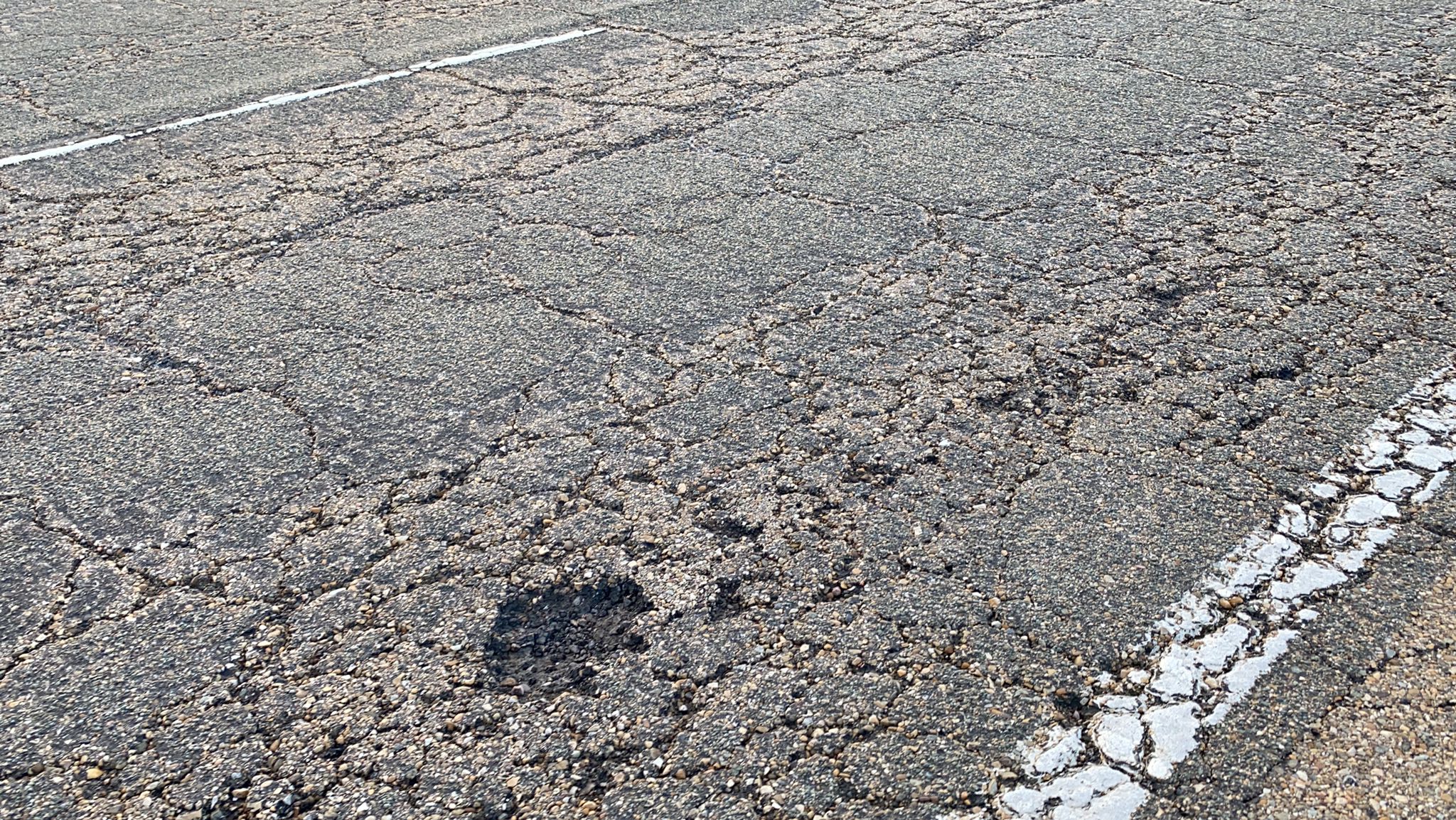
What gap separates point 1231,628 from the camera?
2752 mm

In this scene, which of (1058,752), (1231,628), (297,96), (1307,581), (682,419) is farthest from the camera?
(297,96)

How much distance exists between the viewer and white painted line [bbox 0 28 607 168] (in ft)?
18.0

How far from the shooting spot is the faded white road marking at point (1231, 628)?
240cm

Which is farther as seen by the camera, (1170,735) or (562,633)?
(562,633)

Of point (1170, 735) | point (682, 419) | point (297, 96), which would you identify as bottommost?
point (1170, 735)

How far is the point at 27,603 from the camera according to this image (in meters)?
2.90

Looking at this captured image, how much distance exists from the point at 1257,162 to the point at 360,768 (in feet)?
14.4

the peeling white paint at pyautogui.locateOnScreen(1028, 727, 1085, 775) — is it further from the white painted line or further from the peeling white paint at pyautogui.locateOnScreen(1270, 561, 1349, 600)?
the white painted line

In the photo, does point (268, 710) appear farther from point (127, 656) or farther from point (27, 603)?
point (27, 603)

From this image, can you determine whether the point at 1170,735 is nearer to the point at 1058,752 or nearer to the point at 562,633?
the point at 1058,752

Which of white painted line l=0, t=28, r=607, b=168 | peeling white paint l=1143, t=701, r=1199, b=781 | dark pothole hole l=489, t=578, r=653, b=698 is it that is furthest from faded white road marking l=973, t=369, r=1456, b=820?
white painted line l=0, t=28, r=607, b=168

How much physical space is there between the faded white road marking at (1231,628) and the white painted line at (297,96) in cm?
497

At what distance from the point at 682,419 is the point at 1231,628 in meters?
1.56

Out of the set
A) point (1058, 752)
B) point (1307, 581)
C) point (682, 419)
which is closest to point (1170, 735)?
point (1058, 752)
